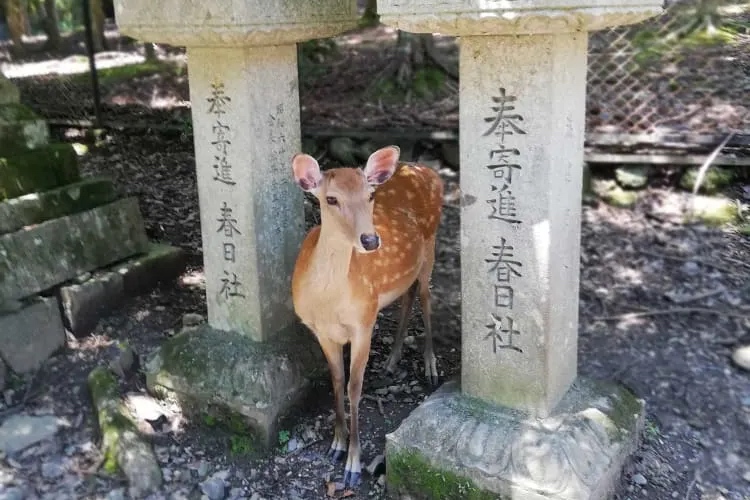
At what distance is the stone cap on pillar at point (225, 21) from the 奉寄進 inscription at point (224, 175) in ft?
1.09

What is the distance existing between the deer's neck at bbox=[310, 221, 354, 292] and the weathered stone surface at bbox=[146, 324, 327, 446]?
806 mm

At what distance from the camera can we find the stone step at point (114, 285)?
16.3ft

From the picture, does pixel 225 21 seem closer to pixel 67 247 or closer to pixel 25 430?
pixel 67 247

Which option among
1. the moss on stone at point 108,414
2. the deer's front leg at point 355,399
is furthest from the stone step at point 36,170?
the deer's front leg at point 355,399

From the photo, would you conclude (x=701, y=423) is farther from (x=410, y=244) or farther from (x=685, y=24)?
(x=685, y=24)

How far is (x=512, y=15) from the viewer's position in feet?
9.66

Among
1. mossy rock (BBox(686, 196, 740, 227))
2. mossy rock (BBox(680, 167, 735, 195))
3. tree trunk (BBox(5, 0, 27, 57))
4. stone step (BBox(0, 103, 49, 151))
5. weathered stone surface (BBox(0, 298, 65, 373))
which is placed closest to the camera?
weathered stone surface (BBox(0, 298, 65, 373))

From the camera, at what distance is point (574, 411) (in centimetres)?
365

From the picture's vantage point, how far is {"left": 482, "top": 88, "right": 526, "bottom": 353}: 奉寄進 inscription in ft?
11.0

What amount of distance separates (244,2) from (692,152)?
15.8ft

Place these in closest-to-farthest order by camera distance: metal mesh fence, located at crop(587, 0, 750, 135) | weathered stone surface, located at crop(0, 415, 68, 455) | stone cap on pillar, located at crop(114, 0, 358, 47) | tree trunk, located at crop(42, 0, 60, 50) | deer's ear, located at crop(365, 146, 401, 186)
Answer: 1. deer's ear, located at crop(365, 146, 401, 186)
2. stone cap on pillar, located at crop(114, 0, 358, 47)
3. weathered stone surface, located at crop(0, 415, 68, 455)
4. metal mesh fence, located at crop(587, 0, 750, 135)
5. tree trunk, located at crop(42, 0, 60, 50)

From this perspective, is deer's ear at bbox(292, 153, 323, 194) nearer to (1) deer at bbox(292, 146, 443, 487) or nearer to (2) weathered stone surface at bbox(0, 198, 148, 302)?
(1) deer at bbox(292, 146, 443, 487)

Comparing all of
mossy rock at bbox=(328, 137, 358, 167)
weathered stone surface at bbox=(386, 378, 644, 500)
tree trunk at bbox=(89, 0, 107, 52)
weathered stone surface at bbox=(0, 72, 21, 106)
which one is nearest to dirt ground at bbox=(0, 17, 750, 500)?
weathered stone surface at bbox=(386, 378, 644, 500)

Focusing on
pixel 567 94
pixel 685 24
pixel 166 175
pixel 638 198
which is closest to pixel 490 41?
pixel 567 94
